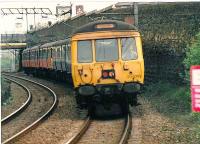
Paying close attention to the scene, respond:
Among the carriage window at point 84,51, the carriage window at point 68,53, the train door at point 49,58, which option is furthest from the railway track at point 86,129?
the train door at point 49,58

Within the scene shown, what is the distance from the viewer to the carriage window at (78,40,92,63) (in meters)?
15.2

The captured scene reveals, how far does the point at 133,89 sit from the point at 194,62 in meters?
2.05

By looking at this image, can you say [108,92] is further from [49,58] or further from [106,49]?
[49,58]

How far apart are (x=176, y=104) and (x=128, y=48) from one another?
298 centimetres

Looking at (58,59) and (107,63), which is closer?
(107,63)

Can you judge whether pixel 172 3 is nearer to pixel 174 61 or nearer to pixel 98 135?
pixel 174 61

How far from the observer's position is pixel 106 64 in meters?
15.1

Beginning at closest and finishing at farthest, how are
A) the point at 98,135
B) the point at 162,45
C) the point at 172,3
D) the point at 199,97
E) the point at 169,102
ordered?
Result: 1. the point at 199,97
2. the point at 98,135
3. the point at 169,102
4. the point at 162,45
5. the point at 172,3

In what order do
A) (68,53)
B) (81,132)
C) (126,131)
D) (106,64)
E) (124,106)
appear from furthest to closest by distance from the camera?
(68,53) → (124,106) → (106,64) → (81,132) → (126,131)

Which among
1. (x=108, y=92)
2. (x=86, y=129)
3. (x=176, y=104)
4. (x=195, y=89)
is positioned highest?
(x=195, y=89)

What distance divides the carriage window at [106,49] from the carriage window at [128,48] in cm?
23

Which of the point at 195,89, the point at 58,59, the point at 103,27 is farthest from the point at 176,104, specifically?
the point at 195,89

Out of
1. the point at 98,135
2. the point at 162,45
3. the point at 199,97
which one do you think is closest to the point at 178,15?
the point at 162,45

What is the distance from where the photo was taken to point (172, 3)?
79.9 ft
